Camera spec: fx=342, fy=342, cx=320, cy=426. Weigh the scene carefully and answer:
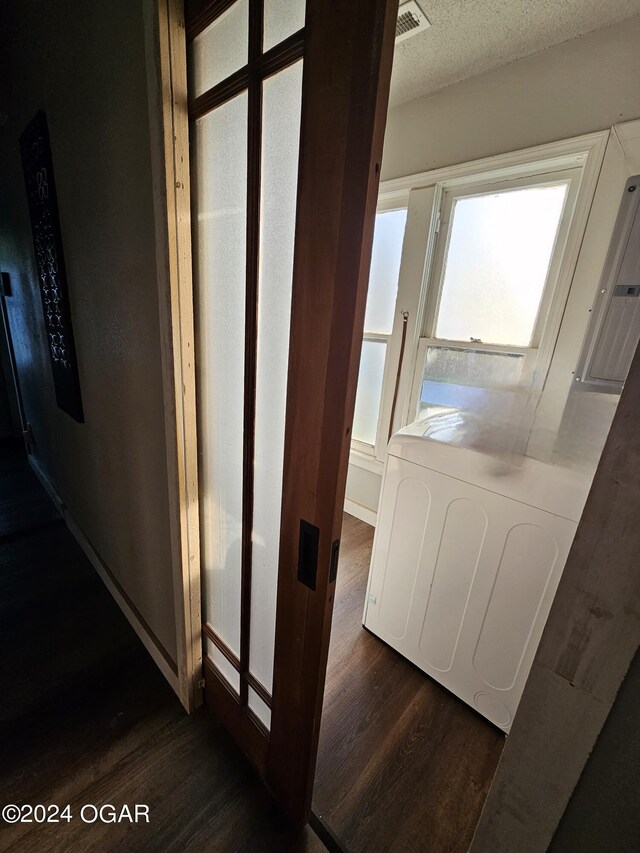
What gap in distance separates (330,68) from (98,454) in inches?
64.6

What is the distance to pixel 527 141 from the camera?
5.40 ft

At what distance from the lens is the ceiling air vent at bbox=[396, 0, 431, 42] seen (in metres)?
1.38

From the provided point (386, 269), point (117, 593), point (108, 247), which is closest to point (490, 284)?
point (386, 269)

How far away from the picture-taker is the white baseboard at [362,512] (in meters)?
2.58

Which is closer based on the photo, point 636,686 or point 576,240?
point 636,686

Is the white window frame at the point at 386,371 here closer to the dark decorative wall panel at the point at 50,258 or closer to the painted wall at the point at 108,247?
the painted wall at the point at 108,247

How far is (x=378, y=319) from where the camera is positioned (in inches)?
97.0

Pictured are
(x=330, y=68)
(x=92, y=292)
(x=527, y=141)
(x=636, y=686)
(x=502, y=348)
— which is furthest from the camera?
(x=502, y=348)

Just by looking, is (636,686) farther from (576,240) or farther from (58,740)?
(576,240)

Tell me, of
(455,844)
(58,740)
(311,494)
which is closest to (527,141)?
(311,494)

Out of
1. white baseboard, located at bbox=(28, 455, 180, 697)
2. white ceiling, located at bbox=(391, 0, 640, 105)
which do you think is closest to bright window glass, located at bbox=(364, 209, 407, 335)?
white ceiling, located at bbox=(391, 0, 640, 105)

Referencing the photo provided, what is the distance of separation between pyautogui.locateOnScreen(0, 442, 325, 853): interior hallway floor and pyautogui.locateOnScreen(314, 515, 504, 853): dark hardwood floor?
0.55ft

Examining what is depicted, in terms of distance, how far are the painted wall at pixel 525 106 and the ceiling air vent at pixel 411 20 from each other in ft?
1.37

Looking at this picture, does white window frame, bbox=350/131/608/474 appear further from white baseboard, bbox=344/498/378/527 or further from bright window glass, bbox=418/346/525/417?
white baseboard, bbox=344/498/378/527
